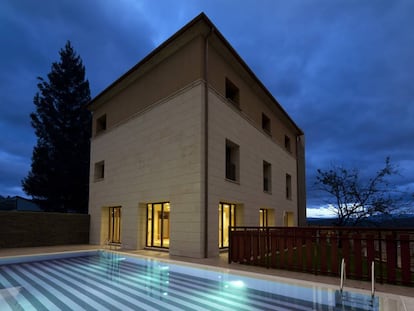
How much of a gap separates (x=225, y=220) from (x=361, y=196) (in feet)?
33.3

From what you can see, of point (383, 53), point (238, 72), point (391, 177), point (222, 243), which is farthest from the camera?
point (383, 53)

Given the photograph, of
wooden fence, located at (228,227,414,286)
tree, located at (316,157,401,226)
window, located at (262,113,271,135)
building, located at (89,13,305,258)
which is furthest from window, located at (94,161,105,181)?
tree, located at (316,157,401,226)

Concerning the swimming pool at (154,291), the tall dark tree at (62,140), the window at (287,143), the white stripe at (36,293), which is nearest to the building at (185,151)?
the swimming pool at (154,291)

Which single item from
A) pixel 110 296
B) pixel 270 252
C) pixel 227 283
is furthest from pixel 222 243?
pixel 110 296

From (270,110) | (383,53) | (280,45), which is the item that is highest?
(280,45)

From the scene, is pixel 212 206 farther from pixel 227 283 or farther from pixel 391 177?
pixel 391 177

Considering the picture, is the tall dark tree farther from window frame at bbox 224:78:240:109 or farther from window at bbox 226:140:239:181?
window frame at bbox 224:78:240:109

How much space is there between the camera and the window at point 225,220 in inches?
472

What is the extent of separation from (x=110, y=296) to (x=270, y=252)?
438 centimetres

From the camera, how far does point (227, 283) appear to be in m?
6.79

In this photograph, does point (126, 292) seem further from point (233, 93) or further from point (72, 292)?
point (233, 93)

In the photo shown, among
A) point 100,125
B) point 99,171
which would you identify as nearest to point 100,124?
point 100,125

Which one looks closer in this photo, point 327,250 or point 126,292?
point 126,292

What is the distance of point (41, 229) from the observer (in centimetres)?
1430
